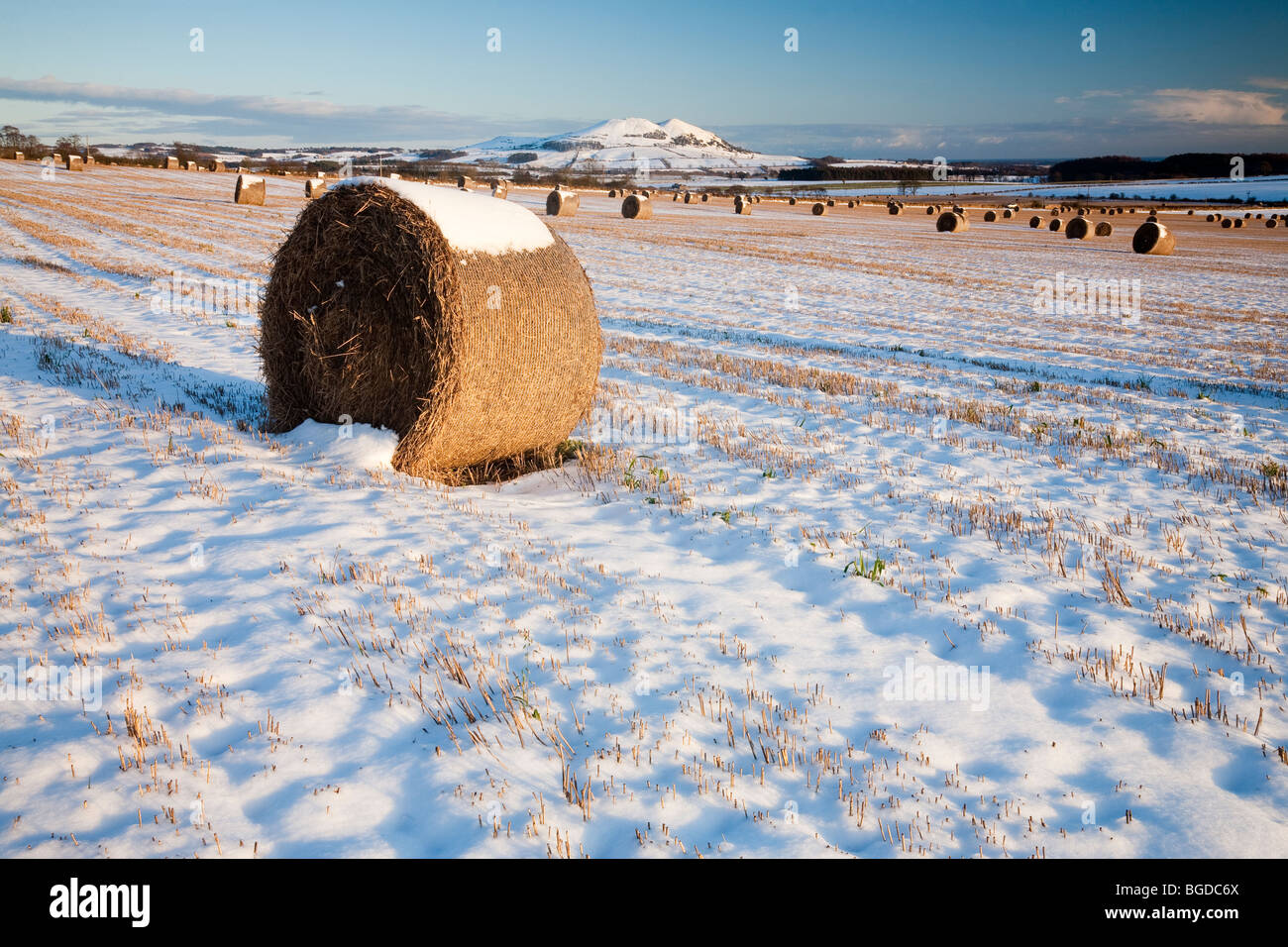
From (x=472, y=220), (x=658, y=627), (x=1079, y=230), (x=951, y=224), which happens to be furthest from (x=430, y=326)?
(x=951, y=224)

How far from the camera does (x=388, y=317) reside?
304 inches

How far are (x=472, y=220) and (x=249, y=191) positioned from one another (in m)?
41.8

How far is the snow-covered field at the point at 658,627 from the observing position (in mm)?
3500

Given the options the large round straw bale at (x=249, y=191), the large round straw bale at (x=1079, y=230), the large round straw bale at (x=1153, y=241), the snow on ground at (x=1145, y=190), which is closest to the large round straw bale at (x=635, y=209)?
the large round straw bale at (x=249, y=191)

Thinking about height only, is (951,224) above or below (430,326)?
above

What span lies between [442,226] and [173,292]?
39.2ft

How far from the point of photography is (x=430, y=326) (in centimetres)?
730

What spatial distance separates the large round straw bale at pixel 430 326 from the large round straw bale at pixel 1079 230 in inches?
1707

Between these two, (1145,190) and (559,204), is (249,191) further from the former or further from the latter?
(1145,190)

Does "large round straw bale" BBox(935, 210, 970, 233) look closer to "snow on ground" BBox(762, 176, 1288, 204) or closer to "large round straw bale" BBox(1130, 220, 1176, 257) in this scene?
"large round straw bale" BBox(1130, 220, 1176, 257)

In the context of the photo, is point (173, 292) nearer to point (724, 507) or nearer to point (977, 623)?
point (724, 507)

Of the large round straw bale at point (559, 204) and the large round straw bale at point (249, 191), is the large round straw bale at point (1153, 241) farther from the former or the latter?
the large round straw bale at point (249, 191)

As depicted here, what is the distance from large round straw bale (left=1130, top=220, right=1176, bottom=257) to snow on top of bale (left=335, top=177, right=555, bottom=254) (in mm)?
34889
